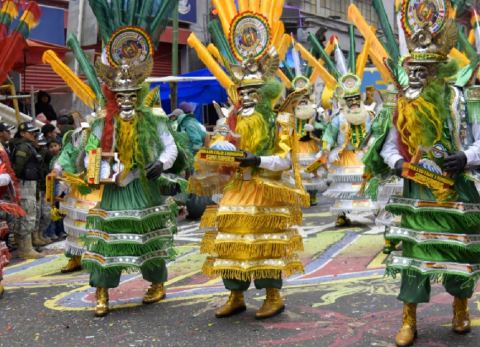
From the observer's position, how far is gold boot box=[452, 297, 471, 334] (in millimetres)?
4828

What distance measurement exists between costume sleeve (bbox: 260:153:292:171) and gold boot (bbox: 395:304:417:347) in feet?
4.52

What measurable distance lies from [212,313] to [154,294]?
70 cm

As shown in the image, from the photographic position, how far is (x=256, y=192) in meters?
5.50

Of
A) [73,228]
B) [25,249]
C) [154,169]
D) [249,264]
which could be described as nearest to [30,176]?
[25,249]

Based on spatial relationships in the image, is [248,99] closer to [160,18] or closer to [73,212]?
[160,18]

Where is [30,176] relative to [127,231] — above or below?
above

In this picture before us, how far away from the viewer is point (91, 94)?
7219 mm

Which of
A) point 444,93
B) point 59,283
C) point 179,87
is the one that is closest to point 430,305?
point 444,93

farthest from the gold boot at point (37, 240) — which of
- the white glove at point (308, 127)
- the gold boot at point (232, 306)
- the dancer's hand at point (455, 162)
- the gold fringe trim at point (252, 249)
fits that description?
the dancer's hand at point (455, 162)

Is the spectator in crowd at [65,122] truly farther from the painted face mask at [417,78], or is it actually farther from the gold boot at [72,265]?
the painted face mask at [417,78]

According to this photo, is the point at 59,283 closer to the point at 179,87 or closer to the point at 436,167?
the point at 436,167

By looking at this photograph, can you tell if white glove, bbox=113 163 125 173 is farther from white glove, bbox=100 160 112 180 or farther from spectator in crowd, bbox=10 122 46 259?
spectator in crowd, bbox=10 122 46 259

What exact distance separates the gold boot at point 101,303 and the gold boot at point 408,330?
7.74ft

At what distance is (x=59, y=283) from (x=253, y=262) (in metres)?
2.76
